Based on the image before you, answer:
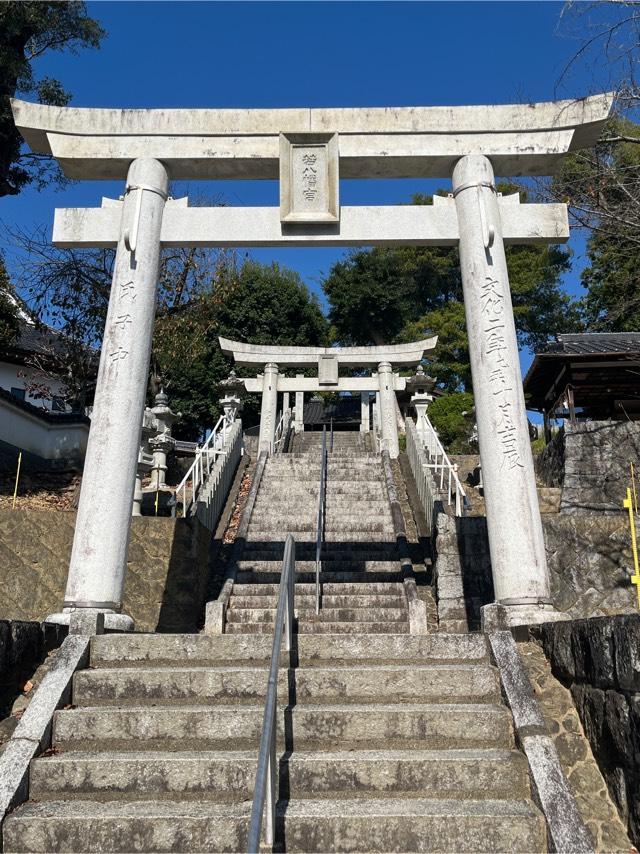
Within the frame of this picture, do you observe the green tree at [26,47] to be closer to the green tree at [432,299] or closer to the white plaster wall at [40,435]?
the white plaster wall at [40,435]

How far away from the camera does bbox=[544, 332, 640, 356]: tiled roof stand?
1450 centimetres

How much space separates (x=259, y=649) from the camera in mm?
4707

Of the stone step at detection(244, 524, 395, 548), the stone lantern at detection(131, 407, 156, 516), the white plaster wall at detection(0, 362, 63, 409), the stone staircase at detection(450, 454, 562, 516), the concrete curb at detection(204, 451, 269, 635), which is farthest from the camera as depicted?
the white plaster wall at detection(0, 362, 63, 409)

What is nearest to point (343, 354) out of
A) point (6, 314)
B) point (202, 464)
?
point (202, 464)

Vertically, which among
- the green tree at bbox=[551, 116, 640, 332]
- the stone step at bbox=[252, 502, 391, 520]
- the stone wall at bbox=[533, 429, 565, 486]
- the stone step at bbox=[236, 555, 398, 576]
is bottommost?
the stone step at bbox=[236, 555, 398, 576]

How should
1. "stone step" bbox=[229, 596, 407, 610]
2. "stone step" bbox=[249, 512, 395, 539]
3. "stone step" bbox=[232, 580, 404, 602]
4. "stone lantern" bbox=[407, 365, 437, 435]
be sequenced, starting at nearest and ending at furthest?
"stone step" bbox=[229, 596, 407, 610] < "stone step" bbox=[232, 580, 404, 602] < "stone step" bbox=[249, 512, 395, 539] < "stone lantern" bbox=[407, 365, 437, 435]

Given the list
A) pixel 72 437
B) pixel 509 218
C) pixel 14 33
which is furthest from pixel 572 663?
pixel 14 33

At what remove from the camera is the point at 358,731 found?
390 centimetres

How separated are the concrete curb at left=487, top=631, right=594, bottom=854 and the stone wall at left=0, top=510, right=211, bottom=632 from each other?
16.5 feet

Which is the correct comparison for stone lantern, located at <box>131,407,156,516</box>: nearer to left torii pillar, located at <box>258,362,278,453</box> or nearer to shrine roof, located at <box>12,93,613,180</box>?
left torii pillar, located at <box>258,362,278,453</box>

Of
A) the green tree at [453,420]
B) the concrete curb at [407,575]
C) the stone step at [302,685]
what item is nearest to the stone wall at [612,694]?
the stone step at [302,685]

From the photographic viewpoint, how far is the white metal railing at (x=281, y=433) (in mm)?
18172

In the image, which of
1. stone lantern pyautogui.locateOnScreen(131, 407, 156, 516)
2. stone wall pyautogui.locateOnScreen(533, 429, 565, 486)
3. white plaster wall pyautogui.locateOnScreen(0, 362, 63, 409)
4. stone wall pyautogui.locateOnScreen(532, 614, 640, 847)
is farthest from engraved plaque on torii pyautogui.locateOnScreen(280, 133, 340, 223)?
white plaster wall pyautogui.locateOnScreen(0, 362, 63, 409)

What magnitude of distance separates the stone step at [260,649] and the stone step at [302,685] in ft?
0.97
